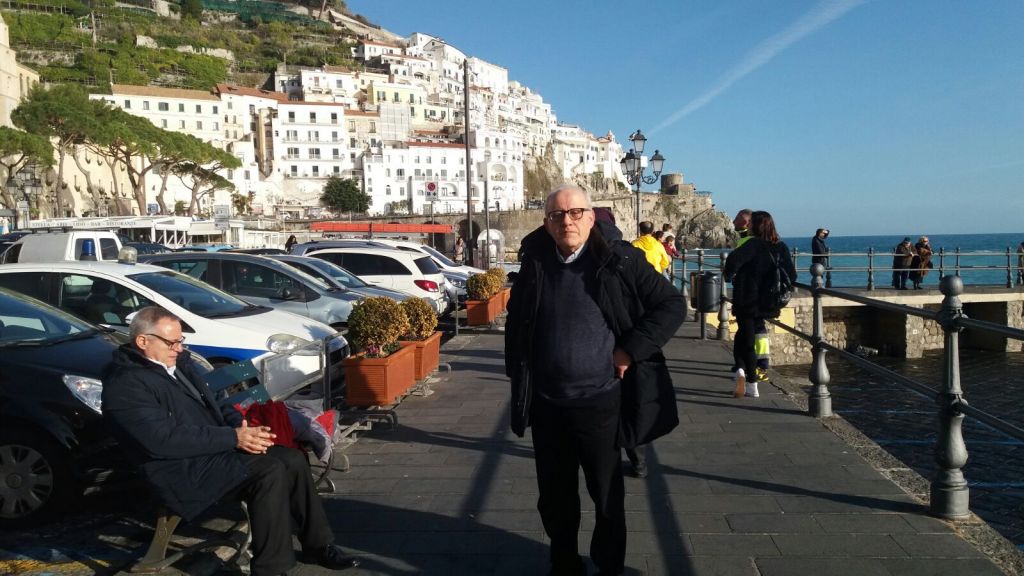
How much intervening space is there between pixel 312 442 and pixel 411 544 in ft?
2.67

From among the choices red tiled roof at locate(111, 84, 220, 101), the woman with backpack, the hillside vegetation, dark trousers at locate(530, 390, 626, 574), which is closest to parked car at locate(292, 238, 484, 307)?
the woman with backpack

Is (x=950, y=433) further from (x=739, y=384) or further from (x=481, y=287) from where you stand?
(x=481, y=287)

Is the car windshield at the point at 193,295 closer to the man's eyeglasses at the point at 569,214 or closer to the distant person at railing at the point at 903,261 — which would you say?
the man's eyeglasses at the point at 569,214

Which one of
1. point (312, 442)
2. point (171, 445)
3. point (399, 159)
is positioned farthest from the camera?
point (399, 159)

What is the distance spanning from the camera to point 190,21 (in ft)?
458

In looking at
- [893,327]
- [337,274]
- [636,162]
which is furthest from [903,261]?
[337,274]

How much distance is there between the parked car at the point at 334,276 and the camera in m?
12.5

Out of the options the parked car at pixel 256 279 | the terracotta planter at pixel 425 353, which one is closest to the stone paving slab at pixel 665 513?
the terracotta planter at pixel 425 353

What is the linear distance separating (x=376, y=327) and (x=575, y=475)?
4.00 meters

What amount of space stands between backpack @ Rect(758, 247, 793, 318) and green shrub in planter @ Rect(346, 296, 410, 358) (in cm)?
356

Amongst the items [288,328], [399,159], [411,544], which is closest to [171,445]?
[411,544]

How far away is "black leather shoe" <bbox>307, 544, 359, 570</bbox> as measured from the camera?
145 inches

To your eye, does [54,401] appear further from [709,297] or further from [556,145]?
[556,145]

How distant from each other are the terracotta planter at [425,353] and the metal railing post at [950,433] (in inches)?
196
